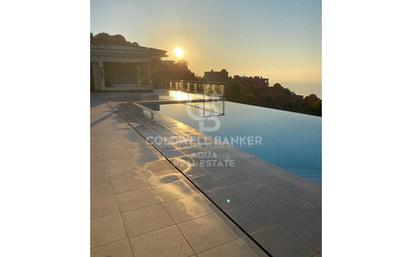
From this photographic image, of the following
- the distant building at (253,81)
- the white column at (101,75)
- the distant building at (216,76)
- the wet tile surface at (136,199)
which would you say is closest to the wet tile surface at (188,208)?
the wet tile surface at (136,199)

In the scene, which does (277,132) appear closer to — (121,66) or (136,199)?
(136,199)

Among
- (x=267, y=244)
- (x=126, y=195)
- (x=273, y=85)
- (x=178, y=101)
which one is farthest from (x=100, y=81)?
(x=267, y=244)

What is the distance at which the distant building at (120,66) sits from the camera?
19016mm

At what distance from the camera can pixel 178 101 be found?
43.0ft

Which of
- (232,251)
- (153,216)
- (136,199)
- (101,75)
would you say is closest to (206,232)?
(232,251)

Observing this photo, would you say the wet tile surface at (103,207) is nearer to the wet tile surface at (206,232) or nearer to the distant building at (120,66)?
the wet tile surface at (206,232)

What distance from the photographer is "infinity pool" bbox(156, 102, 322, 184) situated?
5527 mm

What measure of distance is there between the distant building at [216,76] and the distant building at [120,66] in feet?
14.8

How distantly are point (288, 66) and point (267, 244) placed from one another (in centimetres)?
923

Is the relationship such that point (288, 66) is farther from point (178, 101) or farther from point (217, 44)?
point (178, 101)

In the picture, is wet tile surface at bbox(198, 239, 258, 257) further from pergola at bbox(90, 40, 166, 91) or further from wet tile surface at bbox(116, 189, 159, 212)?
pergola at bbox(90, 40, 166, 91)
